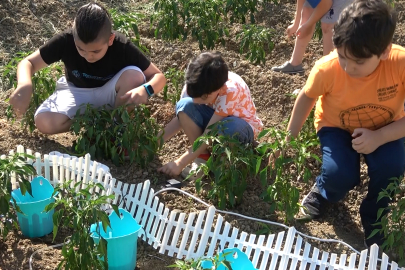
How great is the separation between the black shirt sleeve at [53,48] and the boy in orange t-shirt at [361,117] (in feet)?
4.63

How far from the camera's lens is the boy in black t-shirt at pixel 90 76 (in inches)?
137

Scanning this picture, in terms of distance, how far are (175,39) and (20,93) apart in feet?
5.95

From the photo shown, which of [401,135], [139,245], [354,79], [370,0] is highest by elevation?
[370,0]

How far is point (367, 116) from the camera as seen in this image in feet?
9.98

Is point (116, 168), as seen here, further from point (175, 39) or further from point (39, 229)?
point (175, 39)

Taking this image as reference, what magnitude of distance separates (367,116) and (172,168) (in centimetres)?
106

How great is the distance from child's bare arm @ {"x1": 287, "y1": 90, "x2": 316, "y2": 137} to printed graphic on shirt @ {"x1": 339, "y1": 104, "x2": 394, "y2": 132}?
0.55 ft

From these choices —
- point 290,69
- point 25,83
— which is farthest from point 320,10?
point 25,83

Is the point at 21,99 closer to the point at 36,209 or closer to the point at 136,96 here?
the point at 136,96

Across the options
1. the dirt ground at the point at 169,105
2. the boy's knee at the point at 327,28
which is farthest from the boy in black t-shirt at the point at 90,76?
the boy's knee at the point at 327,28

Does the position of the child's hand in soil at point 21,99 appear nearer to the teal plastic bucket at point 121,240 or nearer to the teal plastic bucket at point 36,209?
the teal plastic bucket at point 36,209

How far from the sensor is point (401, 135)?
2.94 metres

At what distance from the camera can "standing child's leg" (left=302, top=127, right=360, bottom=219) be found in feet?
9.69

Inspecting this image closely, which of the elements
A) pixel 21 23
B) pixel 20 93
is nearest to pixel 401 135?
pixel 20 93
